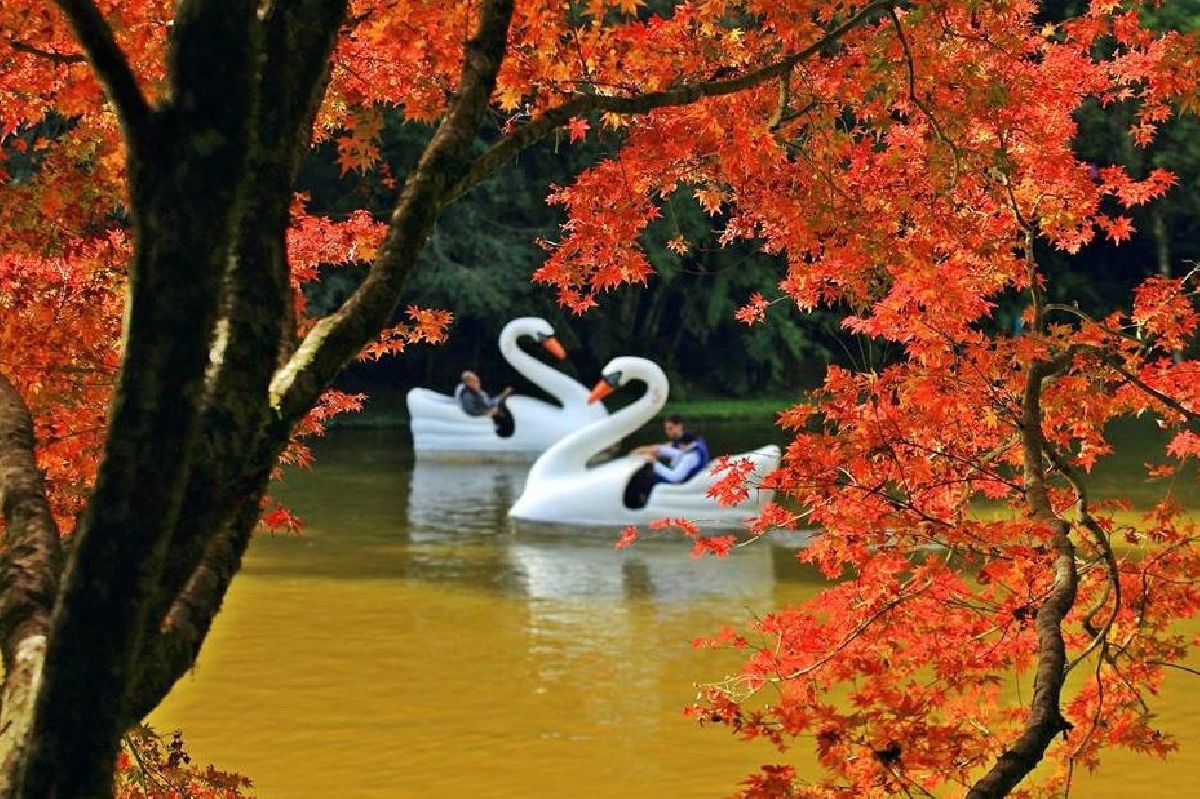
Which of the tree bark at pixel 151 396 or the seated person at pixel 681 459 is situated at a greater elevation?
the tree bark at pixel 151 396

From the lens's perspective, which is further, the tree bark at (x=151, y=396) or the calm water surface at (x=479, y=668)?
the calm water surface at (x=479, y=668)

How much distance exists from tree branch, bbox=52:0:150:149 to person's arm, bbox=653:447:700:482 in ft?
40.9

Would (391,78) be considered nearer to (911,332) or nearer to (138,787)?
(911,332)

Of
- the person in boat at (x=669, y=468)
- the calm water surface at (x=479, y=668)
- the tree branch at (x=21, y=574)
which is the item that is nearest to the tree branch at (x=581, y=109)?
the tree branch at (x=21, y=574)

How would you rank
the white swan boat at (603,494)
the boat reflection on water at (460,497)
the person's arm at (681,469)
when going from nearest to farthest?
the white swan boat at (603,494) < the boat reflection on water at (460,497) < the person's arm at (681,469)

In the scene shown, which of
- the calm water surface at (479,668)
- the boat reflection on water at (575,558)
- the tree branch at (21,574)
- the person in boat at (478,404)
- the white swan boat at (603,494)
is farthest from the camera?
the person in boat at (478,404)

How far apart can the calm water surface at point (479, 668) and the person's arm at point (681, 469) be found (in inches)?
31.9

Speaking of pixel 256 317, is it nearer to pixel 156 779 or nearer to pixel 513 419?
pixel 156 779

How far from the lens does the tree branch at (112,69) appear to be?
312 cm

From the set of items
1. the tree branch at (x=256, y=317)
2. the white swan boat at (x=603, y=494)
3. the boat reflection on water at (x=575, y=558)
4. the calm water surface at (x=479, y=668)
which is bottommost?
the calm water surface at (x=479, y=668)

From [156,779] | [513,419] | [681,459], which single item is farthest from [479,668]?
[513,419]

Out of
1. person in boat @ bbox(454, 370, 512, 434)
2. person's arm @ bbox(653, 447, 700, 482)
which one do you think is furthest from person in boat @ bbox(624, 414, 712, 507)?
person in boat @ bbox(454, 370, 512, 434)

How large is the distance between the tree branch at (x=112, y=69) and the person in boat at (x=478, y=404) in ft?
63.0

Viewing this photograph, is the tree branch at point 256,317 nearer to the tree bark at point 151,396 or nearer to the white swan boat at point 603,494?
the tree bark at point 151,396
